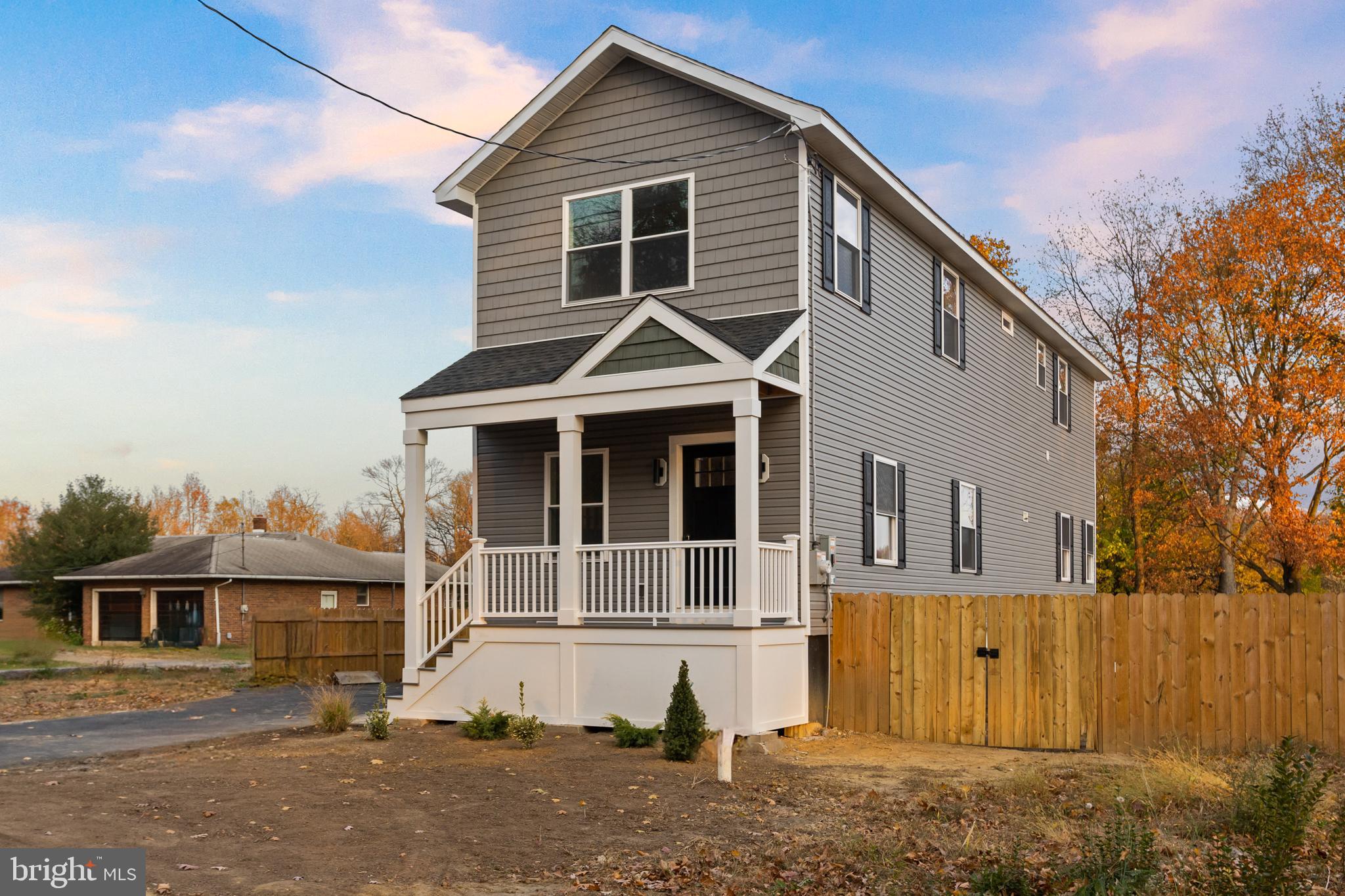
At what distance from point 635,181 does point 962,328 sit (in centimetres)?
701

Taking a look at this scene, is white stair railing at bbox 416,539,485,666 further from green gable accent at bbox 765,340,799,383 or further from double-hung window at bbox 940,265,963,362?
double-hung window at bbox 940,265,963,362

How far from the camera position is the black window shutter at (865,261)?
16.0 meters

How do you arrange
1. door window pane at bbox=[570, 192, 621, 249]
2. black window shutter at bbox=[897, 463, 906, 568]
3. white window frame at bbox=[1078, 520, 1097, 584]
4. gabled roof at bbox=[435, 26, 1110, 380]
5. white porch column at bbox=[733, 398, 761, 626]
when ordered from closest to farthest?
white porch column at bbox=[733, 398, 761, 626] < gabled roof at bbox=[435, 26, 1110, 380] < door window pane at bbox=[570, 192, 621, 249] < black window shutter at bbox=[897, 463, 906, 568] < white window frame at bbox=[1078, 520, 1097, 584]

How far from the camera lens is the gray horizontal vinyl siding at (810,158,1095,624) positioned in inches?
591

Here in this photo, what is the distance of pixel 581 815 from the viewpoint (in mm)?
8969

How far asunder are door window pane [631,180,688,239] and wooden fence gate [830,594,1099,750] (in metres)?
5.35

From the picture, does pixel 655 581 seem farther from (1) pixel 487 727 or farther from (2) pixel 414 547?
(2) pixel 414 547

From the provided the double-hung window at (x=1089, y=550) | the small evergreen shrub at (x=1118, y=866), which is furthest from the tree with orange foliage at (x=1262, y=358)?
the small evergreen shrub at (x=1118, y=866)

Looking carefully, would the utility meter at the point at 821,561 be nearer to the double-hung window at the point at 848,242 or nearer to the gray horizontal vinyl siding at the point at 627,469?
the gray horizontal vinyl siding at the point at 627,469

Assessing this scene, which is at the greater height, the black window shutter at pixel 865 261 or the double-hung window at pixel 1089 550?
the black window shutter at pixel 865 261

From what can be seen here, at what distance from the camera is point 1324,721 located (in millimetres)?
12281

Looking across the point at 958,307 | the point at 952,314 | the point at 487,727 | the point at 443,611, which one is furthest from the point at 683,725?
the point at 958,307

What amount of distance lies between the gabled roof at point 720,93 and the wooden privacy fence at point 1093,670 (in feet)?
18.4

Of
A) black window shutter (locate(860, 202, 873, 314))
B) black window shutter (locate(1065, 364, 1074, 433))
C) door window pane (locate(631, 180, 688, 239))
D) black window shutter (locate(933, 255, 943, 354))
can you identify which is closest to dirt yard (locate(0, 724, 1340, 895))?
black window shutter (locate(860, 202, 873, 314))
